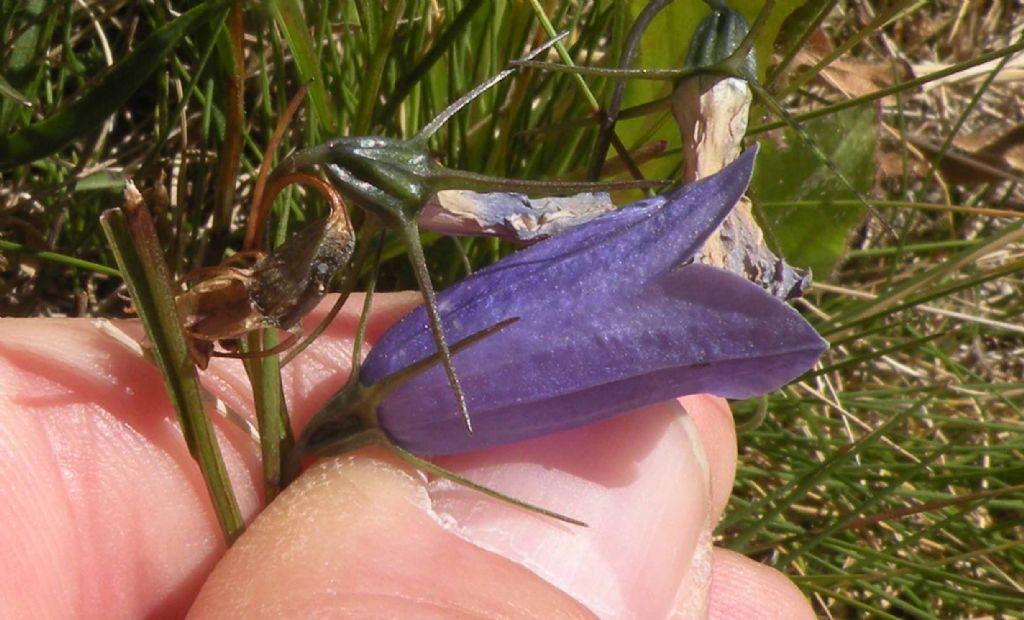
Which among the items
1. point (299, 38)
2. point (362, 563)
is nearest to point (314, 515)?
point (362, 563)

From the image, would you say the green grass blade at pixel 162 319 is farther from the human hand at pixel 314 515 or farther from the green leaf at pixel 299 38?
the green leaf at pixel 299 38

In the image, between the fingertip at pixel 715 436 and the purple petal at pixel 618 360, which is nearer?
the purple petal at pixel 618 360

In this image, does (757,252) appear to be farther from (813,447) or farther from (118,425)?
(813,447)

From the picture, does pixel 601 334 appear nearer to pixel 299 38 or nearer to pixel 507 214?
pixel 507 214

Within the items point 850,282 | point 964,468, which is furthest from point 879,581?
point 850,282

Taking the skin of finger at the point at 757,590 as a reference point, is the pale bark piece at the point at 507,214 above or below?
above

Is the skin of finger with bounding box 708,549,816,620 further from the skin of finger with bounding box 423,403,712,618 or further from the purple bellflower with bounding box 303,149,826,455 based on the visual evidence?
the purple bellflower with bounding box 303,149,826,455

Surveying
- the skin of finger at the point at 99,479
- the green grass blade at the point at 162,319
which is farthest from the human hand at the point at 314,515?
the green grass blade at the point at 162,319
